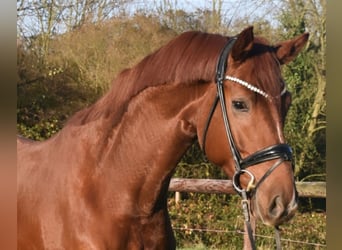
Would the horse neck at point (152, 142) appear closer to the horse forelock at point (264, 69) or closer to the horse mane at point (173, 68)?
the horse mane at point (173, 68)

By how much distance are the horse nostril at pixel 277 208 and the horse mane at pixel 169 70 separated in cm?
55

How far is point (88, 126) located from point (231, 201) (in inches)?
206

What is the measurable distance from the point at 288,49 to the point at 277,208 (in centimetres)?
73

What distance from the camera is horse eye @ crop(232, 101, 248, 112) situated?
1830 millimetres

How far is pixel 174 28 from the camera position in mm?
7004

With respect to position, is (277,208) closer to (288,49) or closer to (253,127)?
(253,127)

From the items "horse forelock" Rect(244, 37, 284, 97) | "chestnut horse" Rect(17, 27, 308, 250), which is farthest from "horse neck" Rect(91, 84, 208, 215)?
"horse forelock" Rect(244, 37, 284, 97)

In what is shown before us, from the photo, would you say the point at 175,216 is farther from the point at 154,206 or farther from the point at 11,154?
the point at 11,154

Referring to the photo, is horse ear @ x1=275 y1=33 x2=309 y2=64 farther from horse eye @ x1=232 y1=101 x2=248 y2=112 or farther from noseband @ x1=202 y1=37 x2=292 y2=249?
horse eye @ x1=232 y1=101 x2=248 y2=112

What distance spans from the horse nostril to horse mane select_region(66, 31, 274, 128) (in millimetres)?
439

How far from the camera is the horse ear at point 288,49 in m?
2.07

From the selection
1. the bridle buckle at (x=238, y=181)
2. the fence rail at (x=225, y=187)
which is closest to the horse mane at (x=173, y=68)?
the bridle buckle at (x=238, y=181)

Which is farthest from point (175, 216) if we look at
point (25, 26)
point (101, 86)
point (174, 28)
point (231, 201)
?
point (25, 26)

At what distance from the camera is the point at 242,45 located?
1.87m
